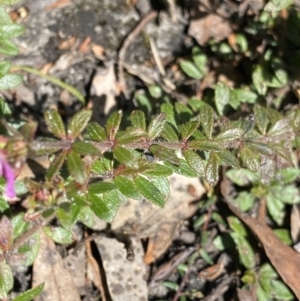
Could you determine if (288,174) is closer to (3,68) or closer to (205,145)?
(205,145)

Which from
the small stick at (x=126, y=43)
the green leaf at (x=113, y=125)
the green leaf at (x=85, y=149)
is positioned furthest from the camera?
the small stick at (x=126, y=43)

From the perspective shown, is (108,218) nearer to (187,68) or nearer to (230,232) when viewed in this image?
(230,232)

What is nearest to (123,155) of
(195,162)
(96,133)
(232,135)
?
(96,133)

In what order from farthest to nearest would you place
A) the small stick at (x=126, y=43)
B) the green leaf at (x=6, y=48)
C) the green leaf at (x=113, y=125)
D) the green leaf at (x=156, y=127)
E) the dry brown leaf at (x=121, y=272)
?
the small stick at (x=126, y=43) → the dry brown leaf at (x=121, y=272) → the green leaf at (x=6, y=48) → the green leaf at (x=156, y=127) → the green leaf at (x=113, y=125)

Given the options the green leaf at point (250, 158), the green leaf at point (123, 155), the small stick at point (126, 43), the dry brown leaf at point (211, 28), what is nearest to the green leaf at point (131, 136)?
the green leaf at point (123, 155)

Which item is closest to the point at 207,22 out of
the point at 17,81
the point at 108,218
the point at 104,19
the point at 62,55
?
the point at 104,19

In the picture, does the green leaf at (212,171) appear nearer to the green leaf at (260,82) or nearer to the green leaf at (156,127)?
the green leaf at (156,127)

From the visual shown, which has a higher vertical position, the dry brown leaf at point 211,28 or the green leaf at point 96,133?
the green leaf at point 96,133
